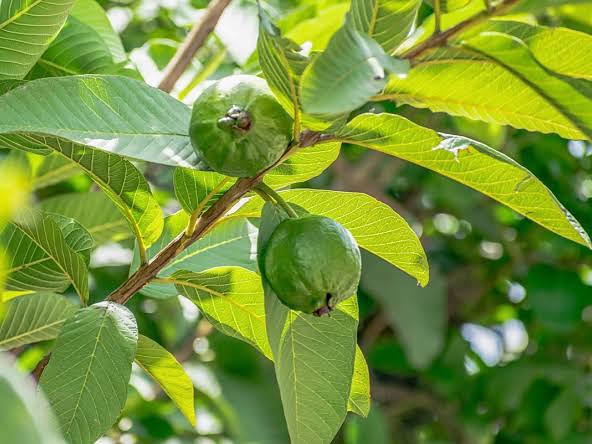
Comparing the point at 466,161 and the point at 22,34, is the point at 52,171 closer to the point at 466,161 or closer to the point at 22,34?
the point at 22,34

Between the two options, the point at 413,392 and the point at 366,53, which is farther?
the point at 413,392

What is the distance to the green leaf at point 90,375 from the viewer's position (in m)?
0.83

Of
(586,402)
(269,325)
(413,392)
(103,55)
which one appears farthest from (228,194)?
(413,392)

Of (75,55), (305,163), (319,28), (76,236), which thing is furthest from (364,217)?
(319,28)

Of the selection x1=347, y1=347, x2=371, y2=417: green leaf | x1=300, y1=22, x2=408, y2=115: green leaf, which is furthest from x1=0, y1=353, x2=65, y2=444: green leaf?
x1=347, y1=347, x2=371, y2=417: green leaf

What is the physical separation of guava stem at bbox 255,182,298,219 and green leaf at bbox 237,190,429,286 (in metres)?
0.07

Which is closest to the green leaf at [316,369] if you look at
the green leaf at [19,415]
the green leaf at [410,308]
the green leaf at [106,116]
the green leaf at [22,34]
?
the green leaf at [106,116]

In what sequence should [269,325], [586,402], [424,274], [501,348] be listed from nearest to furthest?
[269,325] → [424,274] → [586,402] → [501,348]

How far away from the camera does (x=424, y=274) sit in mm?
910

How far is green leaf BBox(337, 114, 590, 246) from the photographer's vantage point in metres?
0.76

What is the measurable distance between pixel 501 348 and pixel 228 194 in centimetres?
250

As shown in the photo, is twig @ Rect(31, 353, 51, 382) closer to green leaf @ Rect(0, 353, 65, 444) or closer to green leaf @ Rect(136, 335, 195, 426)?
green leaf @ Rect(136, 335, 195, 426)

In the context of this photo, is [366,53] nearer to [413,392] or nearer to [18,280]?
[18,280]

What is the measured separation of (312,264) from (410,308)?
194 centimetres
